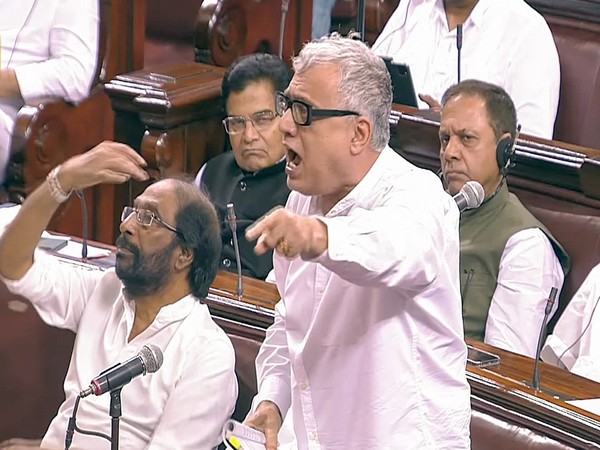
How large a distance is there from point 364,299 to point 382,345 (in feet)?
0.23

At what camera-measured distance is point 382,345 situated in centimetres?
185

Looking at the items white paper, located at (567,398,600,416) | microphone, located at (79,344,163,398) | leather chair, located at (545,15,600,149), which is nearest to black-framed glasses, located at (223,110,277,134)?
leather chair, located at (545,15,600,149)

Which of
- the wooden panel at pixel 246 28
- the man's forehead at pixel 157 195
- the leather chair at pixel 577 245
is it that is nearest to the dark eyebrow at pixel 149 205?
the man's forehead at pixel 157 195

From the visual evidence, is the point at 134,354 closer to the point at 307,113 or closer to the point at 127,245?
the point at 127,245

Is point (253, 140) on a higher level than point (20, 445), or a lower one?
higher

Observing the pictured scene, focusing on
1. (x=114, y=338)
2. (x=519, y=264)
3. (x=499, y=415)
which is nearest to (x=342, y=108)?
(x=499, y=415)

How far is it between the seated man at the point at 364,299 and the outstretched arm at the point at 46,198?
495 mm

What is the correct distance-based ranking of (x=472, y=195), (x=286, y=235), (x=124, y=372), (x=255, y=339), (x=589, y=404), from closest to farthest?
1. (x=286, y=235)
2. (x=124, y=372)
3. (x=589, y=404)
4. (x=472, y=195)
5. (x=255, y=339)

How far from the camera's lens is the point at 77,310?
9.00 ft

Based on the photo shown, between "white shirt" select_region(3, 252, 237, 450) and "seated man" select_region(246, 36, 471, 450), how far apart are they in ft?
1.55

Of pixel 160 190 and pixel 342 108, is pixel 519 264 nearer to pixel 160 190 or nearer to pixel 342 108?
pixel 160 190

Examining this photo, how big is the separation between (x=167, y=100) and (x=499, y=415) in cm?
168

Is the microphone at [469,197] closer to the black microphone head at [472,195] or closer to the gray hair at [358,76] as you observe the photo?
the black microphone head at [472,195]

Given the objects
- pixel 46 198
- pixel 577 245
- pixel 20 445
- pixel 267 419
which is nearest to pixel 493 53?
pixel 577 245
